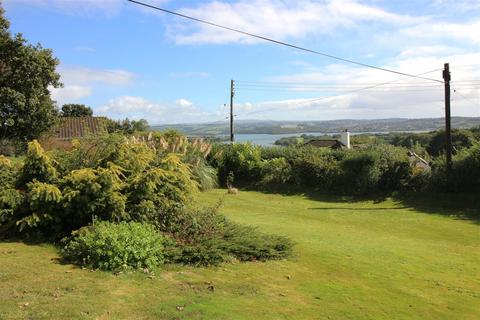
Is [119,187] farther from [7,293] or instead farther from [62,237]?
[7,293]

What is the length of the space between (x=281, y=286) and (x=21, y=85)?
29.6 metres

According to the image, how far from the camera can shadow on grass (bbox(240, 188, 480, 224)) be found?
18.9 metres

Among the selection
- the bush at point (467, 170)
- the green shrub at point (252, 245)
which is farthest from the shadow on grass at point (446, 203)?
the green shrub at point (252, 245)

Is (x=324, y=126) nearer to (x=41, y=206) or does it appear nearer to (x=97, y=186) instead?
(x=97, y=186)

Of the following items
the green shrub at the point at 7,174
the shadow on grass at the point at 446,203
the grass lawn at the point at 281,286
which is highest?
the green shrub at the point at 7,174

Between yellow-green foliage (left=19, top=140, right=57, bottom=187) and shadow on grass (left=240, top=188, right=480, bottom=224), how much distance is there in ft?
40.8

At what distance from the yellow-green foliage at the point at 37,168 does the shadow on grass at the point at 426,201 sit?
12.4 m

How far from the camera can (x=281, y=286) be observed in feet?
23.5

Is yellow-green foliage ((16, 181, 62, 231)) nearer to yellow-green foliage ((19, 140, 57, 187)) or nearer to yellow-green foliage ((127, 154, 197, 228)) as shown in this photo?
yellow-green foliage ((19, 140, 57, 187))

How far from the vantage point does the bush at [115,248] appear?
7031 mm

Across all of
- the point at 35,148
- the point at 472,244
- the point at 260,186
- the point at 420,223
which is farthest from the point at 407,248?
the point at 260,186

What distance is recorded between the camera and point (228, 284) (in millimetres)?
7008

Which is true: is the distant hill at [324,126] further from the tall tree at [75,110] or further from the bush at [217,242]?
the bush at [217,242]

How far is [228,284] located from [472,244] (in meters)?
8.59
